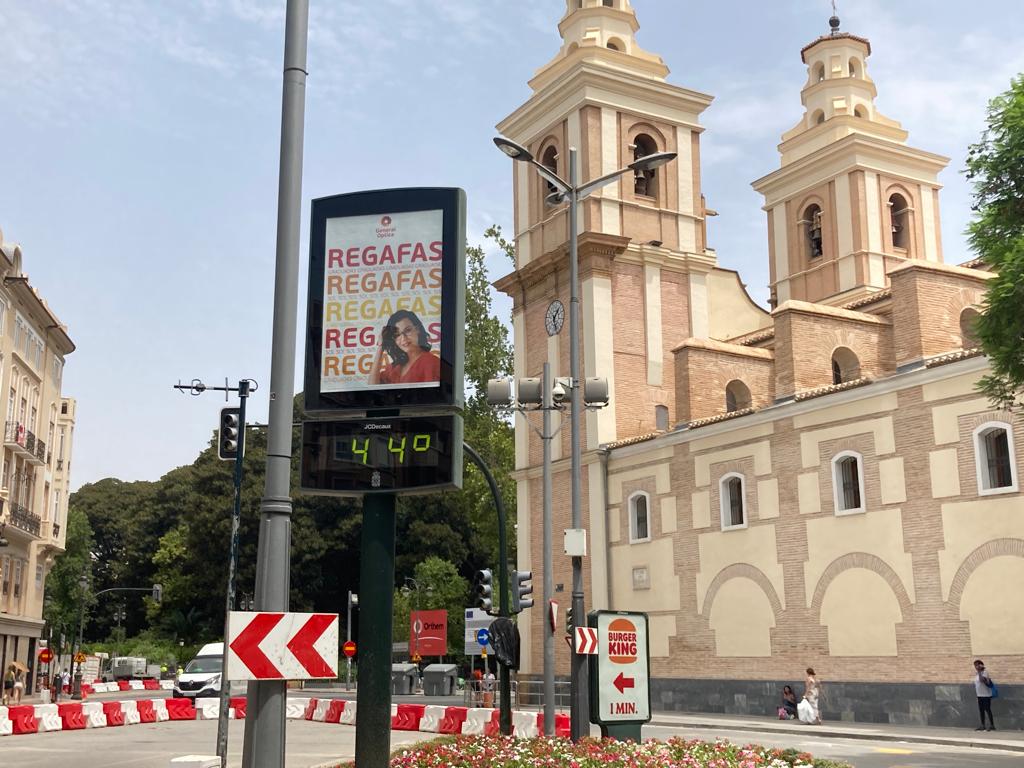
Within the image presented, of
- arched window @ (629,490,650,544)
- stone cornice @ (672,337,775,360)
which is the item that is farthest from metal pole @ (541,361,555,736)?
stone cornice @ (672,337,775,360)

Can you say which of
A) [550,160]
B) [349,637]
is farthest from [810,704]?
[349,637]

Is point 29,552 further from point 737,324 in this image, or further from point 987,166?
point 987,166

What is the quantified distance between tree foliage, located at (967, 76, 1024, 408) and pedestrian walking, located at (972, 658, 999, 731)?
9.49m

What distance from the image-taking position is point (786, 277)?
165 ft

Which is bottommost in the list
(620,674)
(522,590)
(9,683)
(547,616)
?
(9,683)

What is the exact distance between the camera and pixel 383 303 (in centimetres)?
938

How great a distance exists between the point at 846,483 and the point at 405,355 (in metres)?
21.6

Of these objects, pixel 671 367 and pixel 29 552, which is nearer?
pixel 671 367

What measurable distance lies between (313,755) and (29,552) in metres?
31.2

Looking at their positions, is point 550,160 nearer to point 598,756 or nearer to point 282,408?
point 598,756

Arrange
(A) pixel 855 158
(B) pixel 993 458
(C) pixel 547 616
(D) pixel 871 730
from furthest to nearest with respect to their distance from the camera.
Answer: (A) pixel 855 158 → (B) pixel 993 458 → (D) pixel 871 730 → (C) pixel 547 616

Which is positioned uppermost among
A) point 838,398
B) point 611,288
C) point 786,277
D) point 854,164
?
point 854,164

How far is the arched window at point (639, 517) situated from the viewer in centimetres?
3519

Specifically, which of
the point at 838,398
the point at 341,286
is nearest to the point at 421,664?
the point at 838,398
